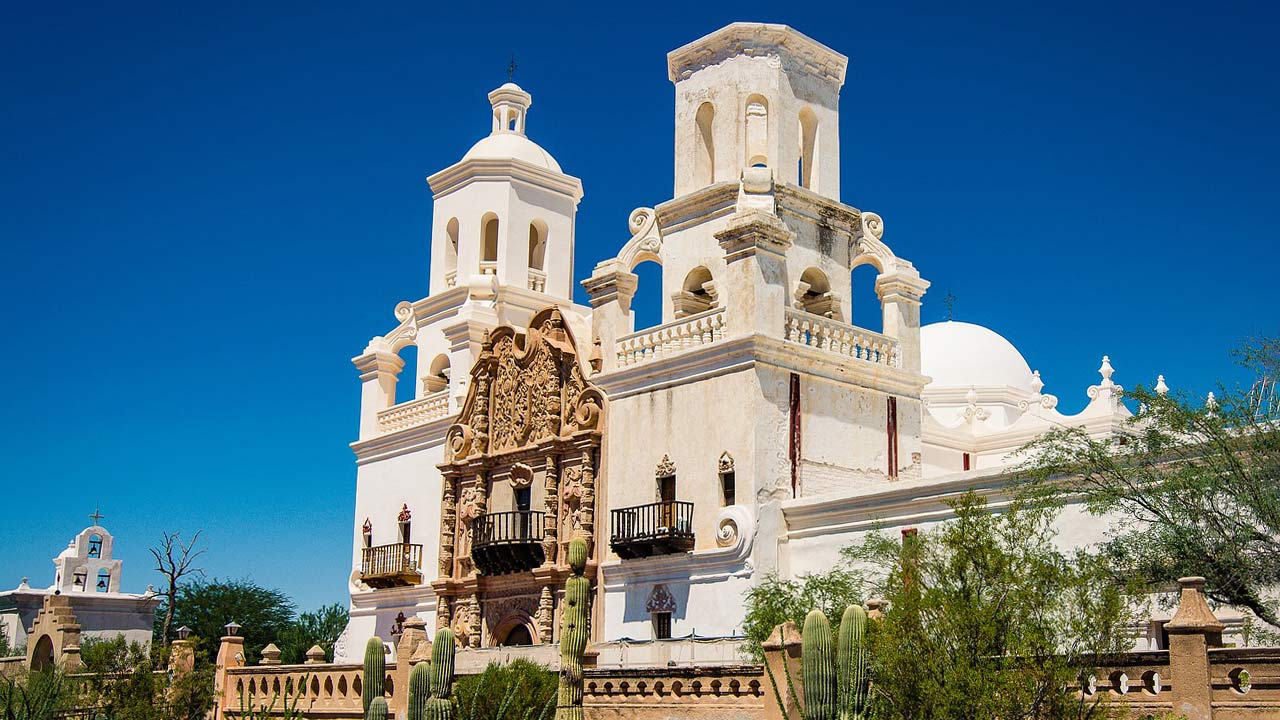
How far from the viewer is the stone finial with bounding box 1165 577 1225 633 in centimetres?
1448

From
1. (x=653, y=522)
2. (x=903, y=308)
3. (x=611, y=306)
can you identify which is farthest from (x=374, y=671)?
(x=903, y=308)

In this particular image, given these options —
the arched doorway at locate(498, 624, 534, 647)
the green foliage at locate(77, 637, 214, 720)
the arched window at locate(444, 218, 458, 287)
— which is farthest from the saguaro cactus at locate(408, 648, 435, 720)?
the arched window at locate(444, 218, 458, 287)

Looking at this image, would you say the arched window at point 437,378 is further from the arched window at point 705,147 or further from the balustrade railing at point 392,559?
the arched window at point 705,147

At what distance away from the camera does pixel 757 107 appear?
30641 mm

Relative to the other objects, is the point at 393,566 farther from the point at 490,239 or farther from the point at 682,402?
the point at 682,402

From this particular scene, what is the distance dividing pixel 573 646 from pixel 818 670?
4.90 m

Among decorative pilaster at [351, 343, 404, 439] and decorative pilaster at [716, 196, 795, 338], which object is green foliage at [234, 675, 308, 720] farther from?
decorative pilaster at [351, 343, 404, 439]

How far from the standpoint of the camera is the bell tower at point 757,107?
95.6 feet

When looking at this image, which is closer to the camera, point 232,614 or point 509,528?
point 509,528

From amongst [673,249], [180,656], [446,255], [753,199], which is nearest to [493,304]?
[446,255]

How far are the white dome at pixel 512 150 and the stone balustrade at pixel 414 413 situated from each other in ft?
21.9

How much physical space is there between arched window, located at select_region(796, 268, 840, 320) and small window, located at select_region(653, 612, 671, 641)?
722 cm

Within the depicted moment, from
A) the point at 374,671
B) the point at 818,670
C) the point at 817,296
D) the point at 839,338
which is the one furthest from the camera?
the point at 817,296

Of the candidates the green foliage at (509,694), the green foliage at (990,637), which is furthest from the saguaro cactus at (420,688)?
the green foliage at (990,637)
